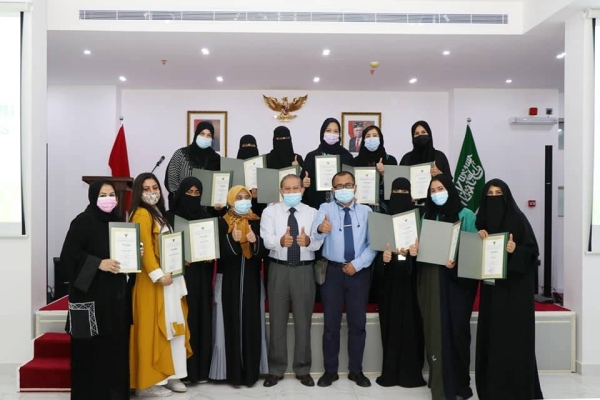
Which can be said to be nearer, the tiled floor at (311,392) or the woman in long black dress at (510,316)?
the woman in long black dress at (510,316)

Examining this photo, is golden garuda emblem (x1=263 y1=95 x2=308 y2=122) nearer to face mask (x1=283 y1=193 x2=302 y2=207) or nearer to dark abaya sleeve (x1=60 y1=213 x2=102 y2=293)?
face mask (x1=283 y1=193 x2=302 y2=207)

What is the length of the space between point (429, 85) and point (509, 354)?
518 cm

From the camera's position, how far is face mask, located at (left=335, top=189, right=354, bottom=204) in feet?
13.8

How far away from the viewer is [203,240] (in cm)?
411

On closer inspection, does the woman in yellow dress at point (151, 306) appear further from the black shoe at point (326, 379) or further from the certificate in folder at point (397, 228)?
the certificate in folder at point (397, 228)

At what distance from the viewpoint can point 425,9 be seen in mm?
5531

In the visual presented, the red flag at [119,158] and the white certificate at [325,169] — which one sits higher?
the red flag at [119,158]

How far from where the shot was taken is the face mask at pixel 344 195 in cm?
421

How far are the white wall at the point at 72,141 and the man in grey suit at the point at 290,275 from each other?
4965 millimetres

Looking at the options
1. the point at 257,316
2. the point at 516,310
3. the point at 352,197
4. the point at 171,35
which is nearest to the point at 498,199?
the point at 516,310

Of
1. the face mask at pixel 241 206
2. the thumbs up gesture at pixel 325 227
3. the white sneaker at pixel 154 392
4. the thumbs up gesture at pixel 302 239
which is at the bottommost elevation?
the white sneaker at pixel 154 392

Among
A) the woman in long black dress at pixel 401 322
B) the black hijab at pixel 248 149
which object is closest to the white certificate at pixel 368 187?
the woman in long black dress at pixel 401 322

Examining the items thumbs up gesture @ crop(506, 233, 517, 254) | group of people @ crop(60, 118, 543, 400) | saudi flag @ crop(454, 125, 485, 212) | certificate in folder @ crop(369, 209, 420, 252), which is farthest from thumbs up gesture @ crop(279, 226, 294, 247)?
saudi flag @ crop(454, 125, 485, 212)

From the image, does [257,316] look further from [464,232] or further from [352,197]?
[464,232]
